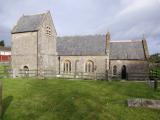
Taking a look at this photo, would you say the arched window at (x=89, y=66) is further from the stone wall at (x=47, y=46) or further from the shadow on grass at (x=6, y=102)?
the shadow on grass at (x=6, y=102)

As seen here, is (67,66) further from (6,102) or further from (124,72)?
(6,102)

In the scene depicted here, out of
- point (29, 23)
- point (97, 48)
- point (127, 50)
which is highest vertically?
point (29, 23)

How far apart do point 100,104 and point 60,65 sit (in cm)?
3088

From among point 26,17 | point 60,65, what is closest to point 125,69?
point 60,65

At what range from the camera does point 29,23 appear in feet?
138

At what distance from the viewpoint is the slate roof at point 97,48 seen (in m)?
44.0

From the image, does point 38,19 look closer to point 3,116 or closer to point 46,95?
point 46,95

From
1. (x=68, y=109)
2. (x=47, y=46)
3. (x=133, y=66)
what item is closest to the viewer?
(x=68, y=109)

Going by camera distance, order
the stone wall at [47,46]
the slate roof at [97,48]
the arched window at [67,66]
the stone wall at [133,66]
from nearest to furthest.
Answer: the stone wall at [47,46] → the stone wall at [133,66] → the slate roof at [97,48] → the arched window at [67,66]

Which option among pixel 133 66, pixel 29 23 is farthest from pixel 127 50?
pixel 29 23

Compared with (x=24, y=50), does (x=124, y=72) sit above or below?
below

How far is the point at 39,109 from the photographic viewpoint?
15.3 metres

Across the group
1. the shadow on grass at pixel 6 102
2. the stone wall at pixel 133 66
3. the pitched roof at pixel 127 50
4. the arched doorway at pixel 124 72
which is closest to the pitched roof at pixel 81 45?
the pitched roof at pixel 127 50

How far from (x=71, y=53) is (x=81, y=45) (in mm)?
2942
